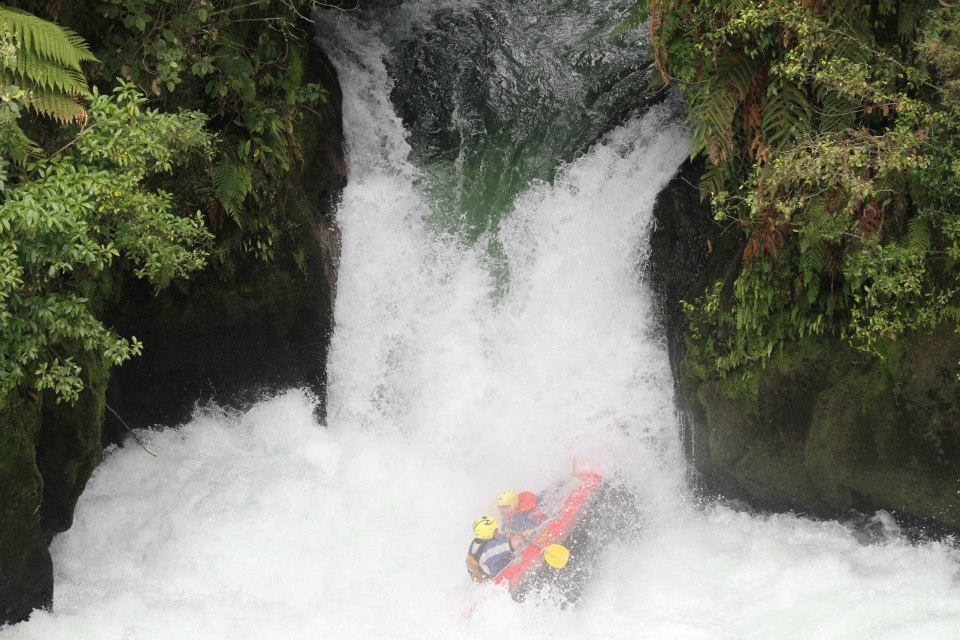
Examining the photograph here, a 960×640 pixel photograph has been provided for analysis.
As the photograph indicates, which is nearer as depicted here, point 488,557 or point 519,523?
point 488,557

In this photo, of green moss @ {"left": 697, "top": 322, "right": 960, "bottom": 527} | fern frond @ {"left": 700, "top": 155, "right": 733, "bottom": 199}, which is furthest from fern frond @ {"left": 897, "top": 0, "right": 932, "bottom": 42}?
green moss @ {"left": 697, "top": 322, "right": 960, "bottom": 527}

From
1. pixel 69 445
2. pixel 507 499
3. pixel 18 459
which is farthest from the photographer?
pixel 507 499

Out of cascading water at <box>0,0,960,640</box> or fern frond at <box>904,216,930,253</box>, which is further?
cascading water at <box>0,0,960,640</box>

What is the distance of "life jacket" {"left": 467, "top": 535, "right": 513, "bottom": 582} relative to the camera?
7.65m

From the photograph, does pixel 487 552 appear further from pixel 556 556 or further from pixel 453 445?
pixel 453 445

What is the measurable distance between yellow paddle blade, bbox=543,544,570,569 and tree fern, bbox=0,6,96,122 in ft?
16.5

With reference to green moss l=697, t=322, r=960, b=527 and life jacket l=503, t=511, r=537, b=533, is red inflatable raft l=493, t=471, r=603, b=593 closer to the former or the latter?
life jacket l=503, t=511, r=537, b=533

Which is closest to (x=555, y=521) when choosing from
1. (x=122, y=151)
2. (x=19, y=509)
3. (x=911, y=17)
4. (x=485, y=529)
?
(x=485, y=529)

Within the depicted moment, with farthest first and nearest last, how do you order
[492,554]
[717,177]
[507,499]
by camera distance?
[507,499] < [492,554] < [717,177]

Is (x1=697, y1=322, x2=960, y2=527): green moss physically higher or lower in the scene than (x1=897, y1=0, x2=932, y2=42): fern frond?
lower

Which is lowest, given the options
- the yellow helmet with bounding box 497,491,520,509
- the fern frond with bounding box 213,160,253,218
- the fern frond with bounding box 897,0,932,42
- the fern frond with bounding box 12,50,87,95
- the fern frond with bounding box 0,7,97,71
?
the yellow helmet with bounding box 497,491,520,509

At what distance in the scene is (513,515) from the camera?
8148mm

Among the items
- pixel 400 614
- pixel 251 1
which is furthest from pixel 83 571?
pixel 251 1

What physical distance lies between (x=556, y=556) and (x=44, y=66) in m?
5.42
